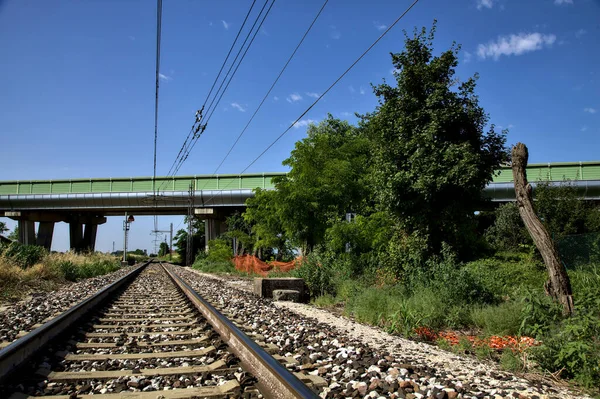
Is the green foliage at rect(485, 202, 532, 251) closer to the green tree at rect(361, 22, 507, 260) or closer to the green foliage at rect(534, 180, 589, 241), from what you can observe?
the green foliage at rect(534, 180, 589, 241)

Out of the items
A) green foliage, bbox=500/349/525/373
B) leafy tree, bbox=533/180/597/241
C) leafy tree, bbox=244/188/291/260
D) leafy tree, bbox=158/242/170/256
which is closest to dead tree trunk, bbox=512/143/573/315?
green foliage, bbox=500/349/525/373

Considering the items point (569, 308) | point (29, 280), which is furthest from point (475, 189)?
point (29, 280)

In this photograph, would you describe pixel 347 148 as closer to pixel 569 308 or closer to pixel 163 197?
pixel 569 308

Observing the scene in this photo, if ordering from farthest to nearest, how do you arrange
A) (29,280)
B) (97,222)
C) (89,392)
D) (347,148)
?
(97,222) → (347,148) → (29,280) → (89,392)

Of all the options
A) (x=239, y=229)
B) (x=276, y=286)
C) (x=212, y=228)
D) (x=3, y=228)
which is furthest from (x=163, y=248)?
(x=276, y=286)

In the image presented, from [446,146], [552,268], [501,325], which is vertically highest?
[446,146]

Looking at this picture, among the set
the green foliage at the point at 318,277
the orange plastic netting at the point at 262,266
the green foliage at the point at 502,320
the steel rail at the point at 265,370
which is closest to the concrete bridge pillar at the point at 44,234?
the orange plastic netting at the point at 262,266

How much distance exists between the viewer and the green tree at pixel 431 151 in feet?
42.7

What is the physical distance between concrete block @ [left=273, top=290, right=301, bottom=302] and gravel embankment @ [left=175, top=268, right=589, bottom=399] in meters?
5.16

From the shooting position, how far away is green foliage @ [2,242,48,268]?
57.3 ft

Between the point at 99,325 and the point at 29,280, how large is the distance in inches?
381

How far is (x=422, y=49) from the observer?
14.7 meters

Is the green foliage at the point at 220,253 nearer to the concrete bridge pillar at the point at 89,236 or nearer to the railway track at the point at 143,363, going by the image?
the railway track at the point at 143,363

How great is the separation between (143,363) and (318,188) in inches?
561
